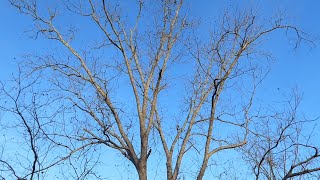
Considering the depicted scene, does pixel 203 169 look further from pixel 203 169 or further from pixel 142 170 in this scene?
pixel 142 170

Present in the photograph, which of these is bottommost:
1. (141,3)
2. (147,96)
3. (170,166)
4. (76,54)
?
(170,166)

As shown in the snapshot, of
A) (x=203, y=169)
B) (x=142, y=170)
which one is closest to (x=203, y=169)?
(x=203, y=169)

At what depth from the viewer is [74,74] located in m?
12.8

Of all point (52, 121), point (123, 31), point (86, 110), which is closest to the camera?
point (52, 121)

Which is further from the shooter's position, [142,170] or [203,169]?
[203,169]

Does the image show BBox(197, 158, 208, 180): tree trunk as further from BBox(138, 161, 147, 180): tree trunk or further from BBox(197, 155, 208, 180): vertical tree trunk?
BBox(138, 161, 147, 180): tree trunk

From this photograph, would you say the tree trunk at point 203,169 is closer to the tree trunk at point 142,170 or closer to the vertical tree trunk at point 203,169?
the vertical tree trunk at point 203,169

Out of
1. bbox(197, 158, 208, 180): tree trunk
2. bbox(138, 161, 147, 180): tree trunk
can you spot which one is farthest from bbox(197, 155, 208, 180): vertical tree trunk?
bbox(138, 161, 147, 180): tree trunk

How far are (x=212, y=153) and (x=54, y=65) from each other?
4863 mm

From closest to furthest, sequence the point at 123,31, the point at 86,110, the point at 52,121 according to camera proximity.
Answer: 1. the point at 52,121
2. the point at 86,110
3. the point at 123,31

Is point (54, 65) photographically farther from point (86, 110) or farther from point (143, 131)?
point (143, 131)

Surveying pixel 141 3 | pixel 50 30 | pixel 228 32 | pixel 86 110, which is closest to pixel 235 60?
pixel 228 32

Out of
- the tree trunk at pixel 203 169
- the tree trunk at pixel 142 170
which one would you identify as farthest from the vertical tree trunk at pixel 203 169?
the tree trunk at pixel 142 170

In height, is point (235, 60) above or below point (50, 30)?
below
